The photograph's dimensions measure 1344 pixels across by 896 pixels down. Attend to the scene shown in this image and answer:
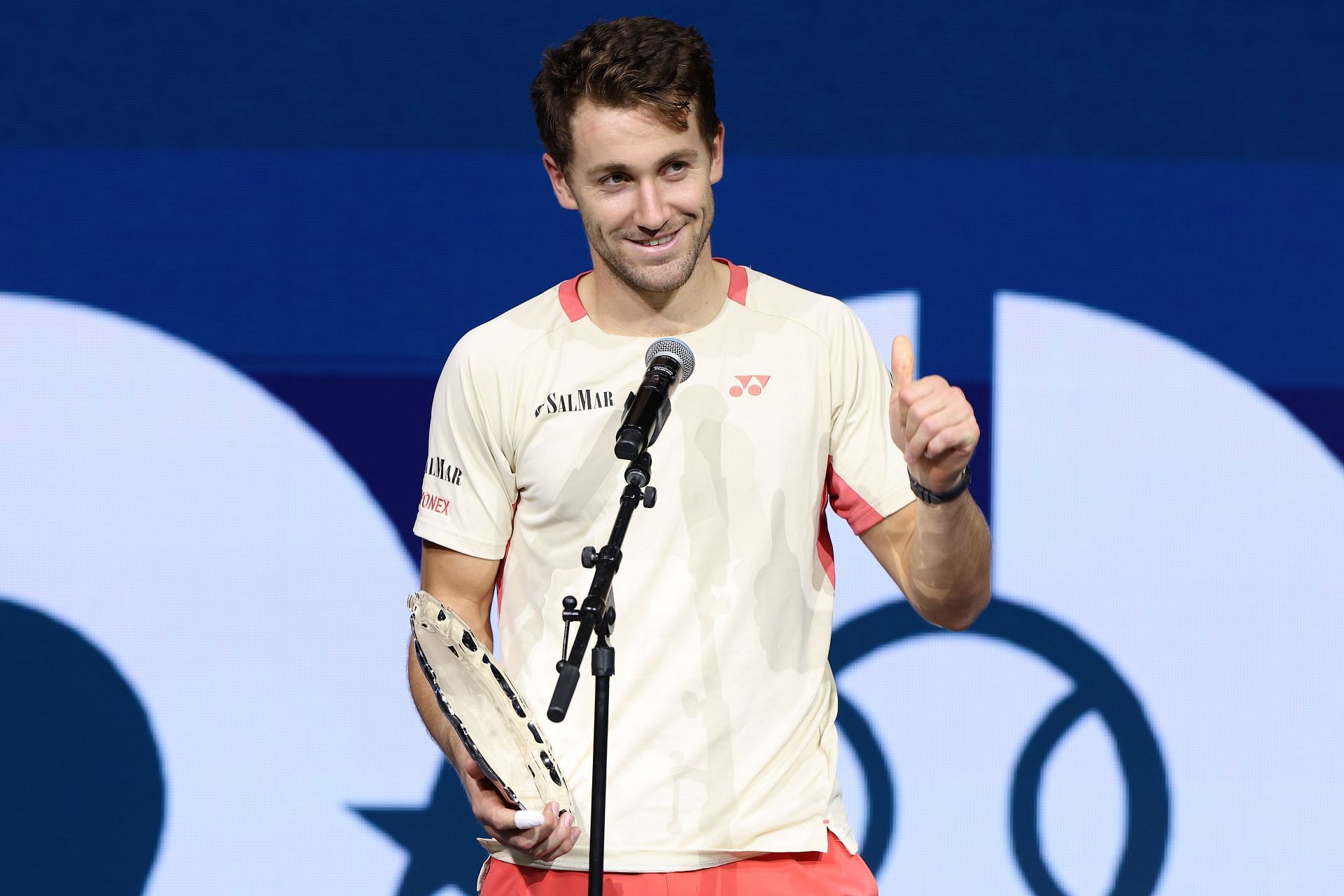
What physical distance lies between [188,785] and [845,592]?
4.82ft

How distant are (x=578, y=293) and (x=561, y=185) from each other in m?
0.15

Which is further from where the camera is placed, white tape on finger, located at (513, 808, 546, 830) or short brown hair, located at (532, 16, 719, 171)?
short brown hair, located at (532, 16, 719, 171)

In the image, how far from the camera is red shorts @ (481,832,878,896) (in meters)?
1.71

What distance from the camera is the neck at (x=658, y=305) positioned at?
188cm

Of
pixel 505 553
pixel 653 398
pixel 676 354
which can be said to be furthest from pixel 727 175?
pixel 653 398

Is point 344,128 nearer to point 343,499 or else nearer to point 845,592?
point 343,499

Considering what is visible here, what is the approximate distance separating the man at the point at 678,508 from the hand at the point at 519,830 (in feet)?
0.05

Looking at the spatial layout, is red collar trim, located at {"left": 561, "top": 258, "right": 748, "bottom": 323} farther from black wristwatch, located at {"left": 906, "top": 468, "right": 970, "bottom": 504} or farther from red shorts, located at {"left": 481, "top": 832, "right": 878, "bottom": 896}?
red shorts, located at {"left": 481, "top": 832, "right": 878, "bottom": 896}

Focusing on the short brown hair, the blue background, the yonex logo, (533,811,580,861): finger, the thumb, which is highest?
the blue background

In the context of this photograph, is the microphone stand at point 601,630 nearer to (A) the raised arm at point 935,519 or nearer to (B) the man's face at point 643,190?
(A) the raised arm at point 935,519

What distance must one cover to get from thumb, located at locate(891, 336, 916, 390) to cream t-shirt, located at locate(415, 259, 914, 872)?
0.27 m

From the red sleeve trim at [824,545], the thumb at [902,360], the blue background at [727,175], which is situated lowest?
the red sleeve trim at [824,545]

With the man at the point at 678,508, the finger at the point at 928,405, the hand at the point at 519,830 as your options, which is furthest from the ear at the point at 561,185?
the hand at the point at 519,830

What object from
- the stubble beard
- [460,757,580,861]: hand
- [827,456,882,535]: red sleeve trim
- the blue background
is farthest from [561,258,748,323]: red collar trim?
the blue background
